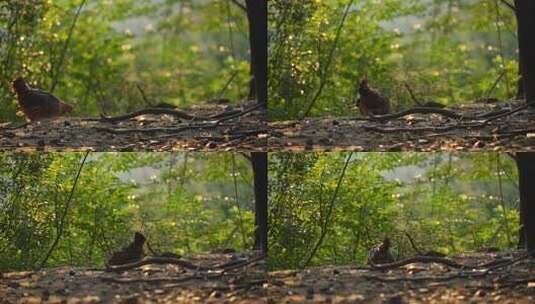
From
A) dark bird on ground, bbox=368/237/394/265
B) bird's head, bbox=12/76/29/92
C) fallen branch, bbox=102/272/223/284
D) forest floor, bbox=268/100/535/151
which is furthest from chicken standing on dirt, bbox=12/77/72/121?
dark bird on ground, bbox=368/237/394/265

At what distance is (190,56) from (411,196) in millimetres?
2597

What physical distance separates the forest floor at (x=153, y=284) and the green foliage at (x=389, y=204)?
35 cm

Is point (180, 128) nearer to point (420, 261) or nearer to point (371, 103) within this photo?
point (371, 103)

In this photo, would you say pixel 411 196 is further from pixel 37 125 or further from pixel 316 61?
pixel 37 125

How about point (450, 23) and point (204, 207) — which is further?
point (450, 23)

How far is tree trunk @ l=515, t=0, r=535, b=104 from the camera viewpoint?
4.85 m

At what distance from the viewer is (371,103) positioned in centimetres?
473

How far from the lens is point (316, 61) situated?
5156 mm

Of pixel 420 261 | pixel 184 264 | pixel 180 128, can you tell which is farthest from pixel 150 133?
pixel 420 261

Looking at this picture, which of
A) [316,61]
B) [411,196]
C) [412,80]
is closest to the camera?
[411,196]

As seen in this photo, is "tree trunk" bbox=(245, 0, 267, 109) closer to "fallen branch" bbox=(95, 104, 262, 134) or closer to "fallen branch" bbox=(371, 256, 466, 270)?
"fallen branch" bbox=(95, 104, 262, 134)

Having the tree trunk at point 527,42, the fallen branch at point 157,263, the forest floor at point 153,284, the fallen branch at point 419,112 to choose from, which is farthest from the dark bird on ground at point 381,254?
the tree trunk at point 527,42

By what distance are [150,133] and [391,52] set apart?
6.73 ft

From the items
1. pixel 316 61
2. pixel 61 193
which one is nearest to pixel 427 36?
pixel 316 61
